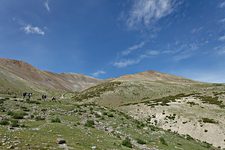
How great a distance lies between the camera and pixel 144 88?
122125mm

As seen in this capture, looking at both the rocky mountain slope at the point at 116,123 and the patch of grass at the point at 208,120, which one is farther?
the patch of grass at the point at 208,120

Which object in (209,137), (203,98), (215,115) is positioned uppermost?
(203,98)

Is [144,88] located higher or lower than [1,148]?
higher

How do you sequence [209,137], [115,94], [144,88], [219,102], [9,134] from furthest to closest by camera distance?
1. [144,88]
2. [115,94]
3. [219,102]
4. [209,137]
5. [9,134]

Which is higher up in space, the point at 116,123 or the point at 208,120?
the point at 208,120

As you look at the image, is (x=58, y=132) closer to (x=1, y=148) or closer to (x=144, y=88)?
(x=1, y=148)

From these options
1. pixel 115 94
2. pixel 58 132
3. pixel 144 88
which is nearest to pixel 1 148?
pixel 58 132

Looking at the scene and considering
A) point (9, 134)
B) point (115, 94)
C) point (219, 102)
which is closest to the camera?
point (9, 134)

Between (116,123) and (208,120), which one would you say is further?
(208,120)

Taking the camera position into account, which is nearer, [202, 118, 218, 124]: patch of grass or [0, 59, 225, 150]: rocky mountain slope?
[0, 59, 225, 150]: rocky mountain slope

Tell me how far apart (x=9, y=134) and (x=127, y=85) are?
106243 mm

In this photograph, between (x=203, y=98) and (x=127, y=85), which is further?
(x=127, y=85)

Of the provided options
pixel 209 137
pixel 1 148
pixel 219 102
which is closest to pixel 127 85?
pixel 219 102

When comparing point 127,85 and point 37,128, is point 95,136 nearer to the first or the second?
point 37,128
